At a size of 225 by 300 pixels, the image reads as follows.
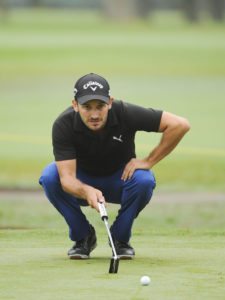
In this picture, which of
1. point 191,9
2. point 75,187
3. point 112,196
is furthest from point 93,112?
point 191,9

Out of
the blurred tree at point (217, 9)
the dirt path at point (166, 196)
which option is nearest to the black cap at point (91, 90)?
the dirt path at point (166, 196)

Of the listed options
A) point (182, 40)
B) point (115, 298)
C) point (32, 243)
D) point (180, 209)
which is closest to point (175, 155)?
point (180, 209)

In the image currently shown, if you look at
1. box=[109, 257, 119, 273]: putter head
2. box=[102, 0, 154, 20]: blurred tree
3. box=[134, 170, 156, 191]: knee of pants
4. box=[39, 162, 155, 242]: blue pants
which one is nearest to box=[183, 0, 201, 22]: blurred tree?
box=[102, 0, 154, 20]: blurred tree

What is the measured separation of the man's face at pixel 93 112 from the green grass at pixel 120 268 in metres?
0.92

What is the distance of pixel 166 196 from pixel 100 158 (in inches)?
259

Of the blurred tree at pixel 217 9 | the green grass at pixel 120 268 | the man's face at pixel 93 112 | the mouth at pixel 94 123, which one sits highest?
the man's face at pixel 93 112

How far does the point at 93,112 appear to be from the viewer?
879 centimetres

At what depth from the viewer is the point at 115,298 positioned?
738 cm

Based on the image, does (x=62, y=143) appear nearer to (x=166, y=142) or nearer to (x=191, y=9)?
(x=166, y=142)

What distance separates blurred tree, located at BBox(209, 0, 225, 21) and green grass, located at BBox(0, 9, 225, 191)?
2817 cm

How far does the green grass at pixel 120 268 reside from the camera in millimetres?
7609

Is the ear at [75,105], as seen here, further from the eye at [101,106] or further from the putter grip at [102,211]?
the putter grip at [102,211]

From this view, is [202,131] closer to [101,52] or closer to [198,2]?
[101,52]

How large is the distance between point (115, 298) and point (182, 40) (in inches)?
1892
